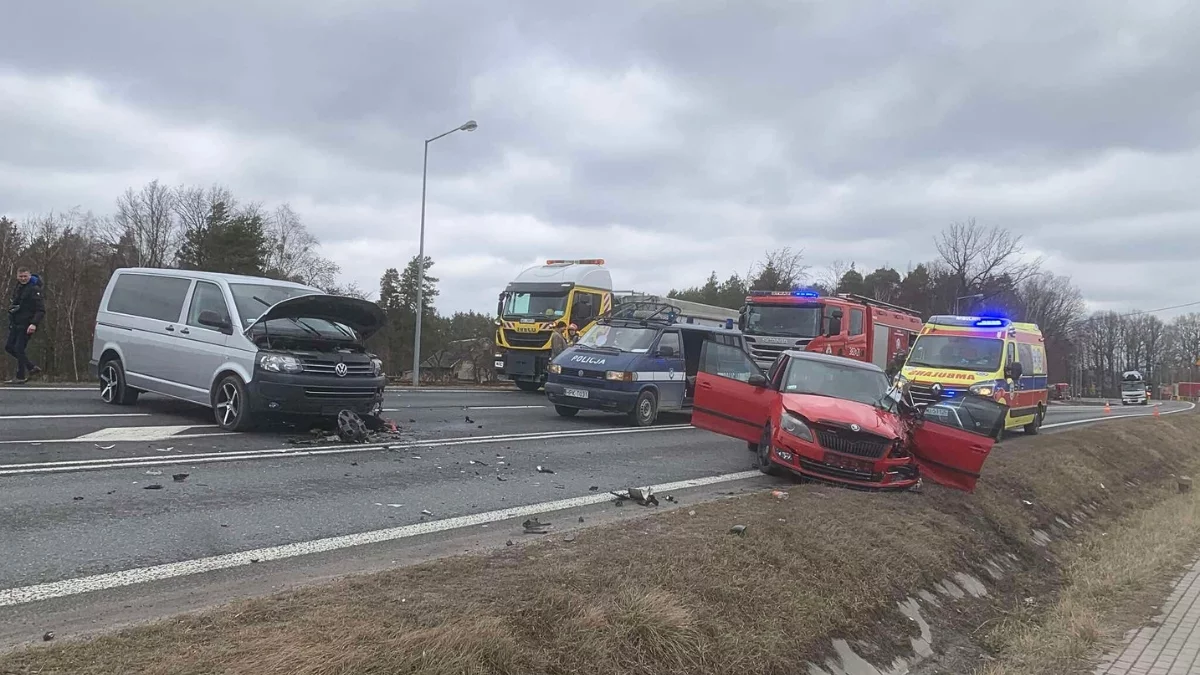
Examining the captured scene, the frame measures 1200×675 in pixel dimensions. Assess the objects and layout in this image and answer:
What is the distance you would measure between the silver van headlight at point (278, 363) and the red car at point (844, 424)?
16.7 feet

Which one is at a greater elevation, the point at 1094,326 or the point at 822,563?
the point at 1094,326

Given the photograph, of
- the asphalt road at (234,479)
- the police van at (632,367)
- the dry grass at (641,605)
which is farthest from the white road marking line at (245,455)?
the dry grass at (641,605)

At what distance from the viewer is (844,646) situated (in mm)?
5031

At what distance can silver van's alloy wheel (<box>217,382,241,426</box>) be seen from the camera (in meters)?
9.75

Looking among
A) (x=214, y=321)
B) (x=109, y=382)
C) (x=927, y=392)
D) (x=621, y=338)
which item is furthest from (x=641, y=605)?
(x=927, y=392)

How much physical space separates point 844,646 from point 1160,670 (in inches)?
88.9

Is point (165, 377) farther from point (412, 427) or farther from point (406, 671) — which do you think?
point (406, 671)

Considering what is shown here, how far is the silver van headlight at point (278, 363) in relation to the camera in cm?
946

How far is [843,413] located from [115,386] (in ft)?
32.4

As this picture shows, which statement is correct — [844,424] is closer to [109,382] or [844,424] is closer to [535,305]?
[109,382]

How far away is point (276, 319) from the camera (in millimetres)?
9883

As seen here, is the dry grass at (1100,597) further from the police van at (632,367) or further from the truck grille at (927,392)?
the police van at (632,367)

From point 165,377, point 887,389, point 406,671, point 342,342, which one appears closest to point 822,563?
point 406,671

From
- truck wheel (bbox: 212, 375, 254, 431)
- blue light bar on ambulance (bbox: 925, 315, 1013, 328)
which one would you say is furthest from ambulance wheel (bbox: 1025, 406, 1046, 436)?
truck wheel (bbox: 212, 375, 254, 431)
